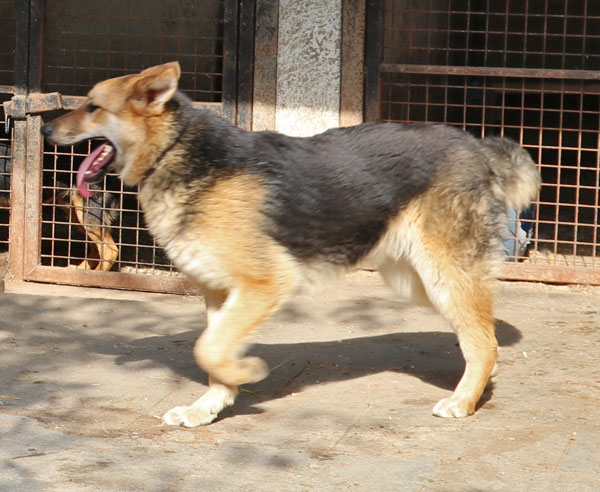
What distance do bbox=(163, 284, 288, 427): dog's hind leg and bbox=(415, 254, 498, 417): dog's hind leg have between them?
79cm

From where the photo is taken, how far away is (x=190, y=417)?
14.5 feet

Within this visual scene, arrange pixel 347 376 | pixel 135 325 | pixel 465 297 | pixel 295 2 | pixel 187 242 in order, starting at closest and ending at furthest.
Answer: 1. pixel 187 242
2. pixel 465 297
3. pixel 347 376
4. pixel 135 325
5. pixel 295 2

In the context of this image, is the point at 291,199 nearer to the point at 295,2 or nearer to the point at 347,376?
the point at 347,376

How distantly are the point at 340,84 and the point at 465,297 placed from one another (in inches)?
119

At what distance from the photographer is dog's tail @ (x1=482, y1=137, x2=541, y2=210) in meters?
5.04

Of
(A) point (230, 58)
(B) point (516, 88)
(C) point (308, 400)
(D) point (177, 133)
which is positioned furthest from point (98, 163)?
(B) point (516, 88)

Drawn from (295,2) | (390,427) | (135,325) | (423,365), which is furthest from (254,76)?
(390,427)

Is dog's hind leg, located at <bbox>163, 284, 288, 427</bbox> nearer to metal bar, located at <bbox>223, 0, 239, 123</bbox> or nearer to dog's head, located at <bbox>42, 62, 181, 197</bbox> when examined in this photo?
dog's head, located at <bbox>42, 62, 181, 197</bbox>

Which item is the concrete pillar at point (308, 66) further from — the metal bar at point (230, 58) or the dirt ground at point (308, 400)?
the dirt ground at point (308, 400)

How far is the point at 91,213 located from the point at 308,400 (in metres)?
4.06

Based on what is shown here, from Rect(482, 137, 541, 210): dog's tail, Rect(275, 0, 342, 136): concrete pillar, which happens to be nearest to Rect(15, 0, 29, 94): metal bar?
Rect(275, 0, 342, 136): concrete pillar

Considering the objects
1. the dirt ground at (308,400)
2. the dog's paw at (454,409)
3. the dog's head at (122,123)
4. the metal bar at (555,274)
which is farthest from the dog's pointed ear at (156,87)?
the metal bar at (555,274)

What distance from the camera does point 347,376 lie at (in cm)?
534

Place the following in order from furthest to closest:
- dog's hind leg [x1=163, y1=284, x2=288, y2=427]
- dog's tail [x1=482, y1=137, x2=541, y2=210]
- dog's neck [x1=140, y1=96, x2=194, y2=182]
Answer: dog's tail [x1=482, y1=137, x2=541, y2=210] → dog's neck [x1=140, y1=96, x2=194, y2=182] → dog's hind leg [x1=163, y1=284, x2=288, y2=427]
